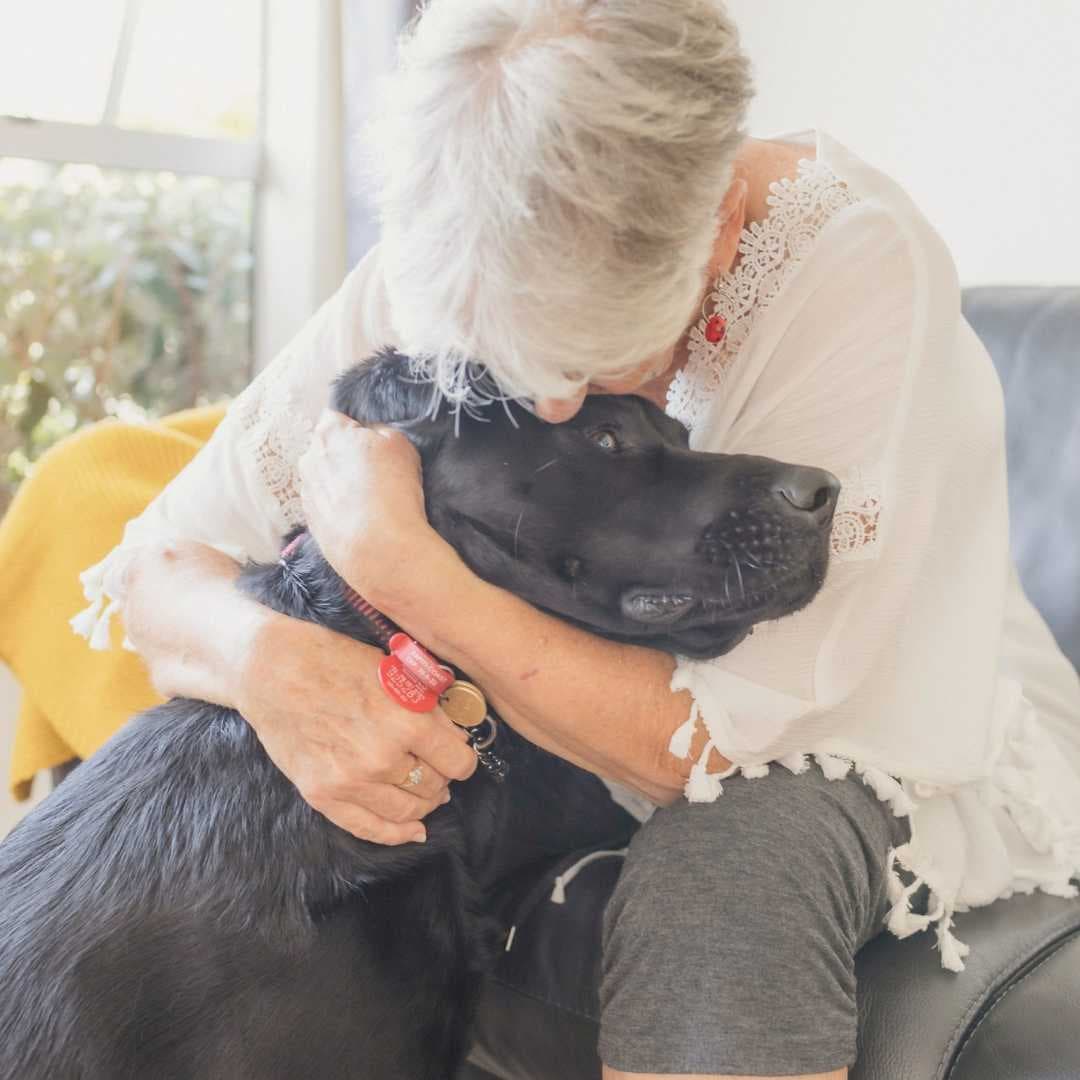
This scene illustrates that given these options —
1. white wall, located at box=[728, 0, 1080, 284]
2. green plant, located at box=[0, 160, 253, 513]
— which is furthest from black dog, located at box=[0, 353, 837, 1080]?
green plant, located at box=[0, 160, 253, 513]

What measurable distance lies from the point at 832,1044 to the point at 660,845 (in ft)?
0.68

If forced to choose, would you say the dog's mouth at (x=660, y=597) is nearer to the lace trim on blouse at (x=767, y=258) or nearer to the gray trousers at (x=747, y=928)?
the gray trousers at (x=747, y=928)

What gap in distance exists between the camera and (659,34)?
912 millimetres

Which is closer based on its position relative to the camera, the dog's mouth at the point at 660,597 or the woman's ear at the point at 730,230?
the dog's mouth at the point at 660,597

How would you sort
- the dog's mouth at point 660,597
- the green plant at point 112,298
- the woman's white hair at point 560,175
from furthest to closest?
the green plant at point 112,298
the dog's mouth at point 660,597
the woman's white hair at point 560,175

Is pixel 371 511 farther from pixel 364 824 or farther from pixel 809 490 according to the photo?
pixel 809 490

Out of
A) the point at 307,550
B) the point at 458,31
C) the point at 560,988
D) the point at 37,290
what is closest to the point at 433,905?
the point at 560,988

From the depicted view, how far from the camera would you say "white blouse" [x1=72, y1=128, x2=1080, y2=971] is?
40.4 inches

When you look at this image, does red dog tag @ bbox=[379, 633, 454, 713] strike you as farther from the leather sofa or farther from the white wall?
the white wall

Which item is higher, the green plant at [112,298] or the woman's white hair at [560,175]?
the woman's white hair at [560,175]

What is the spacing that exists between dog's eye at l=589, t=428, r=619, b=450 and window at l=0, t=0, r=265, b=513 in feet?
6.32

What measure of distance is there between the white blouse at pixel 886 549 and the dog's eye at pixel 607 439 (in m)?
0.15

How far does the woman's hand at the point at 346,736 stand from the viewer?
1028 millimetres

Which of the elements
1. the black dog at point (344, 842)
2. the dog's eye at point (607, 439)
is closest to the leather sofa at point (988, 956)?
the black dog at point (344, 842)
